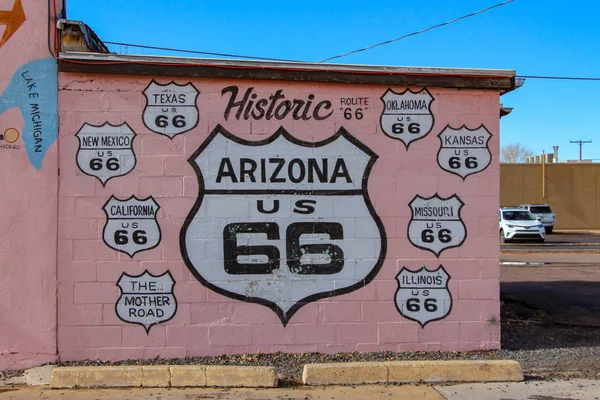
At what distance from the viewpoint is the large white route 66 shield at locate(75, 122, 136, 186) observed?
23.1ft

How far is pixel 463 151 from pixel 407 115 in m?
0.75

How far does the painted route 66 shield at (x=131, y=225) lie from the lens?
702 cm

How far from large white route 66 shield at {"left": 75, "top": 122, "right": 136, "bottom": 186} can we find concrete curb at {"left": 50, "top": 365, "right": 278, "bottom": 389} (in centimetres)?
201

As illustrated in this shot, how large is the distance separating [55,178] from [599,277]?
1211cm

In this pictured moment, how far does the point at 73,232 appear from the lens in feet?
22.9

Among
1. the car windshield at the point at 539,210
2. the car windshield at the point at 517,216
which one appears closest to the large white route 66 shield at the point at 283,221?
the car windshield at the point at 517,216

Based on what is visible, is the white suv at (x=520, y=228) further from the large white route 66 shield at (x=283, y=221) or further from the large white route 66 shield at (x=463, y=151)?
the large white route 66 shield at (x=283, y=221)

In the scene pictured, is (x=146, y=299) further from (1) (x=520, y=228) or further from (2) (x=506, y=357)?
(1) (x=520, y=228)

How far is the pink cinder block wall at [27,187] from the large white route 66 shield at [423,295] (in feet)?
12.3

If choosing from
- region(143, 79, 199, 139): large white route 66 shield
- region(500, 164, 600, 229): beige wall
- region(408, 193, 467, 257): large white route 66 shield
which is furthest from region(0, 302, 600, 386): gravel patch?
region(500, 164, 600, 229): beige wall

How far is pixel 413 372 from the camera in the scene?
254 inches

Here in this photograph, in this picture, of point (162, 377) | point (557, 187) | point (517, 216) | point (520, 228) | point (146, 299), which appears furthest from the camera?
point (557, 187)

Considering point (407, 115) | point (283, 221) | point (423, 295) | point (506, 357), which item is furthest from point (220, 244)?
point (506, 357)

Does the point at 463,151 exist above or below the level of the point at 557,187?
below
